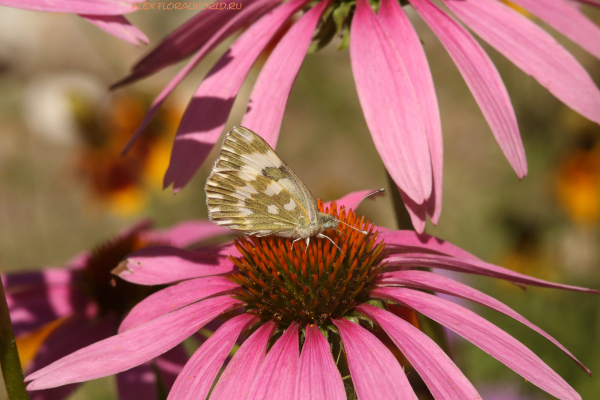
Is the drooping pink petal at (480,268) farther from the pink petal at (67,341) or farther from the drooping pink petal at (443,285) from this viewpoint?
the pink petal at (67,341)

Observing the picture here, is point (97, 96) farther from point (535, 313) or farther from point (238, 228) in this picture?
point (535, 313)

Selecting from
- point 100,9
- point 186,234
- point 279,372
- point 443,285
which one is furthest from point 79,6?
point 186,234

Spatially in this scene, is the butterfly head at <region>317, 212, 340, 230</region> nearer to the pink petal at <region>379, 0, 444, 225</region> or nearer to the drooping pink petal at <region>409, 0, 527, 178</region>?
the pink petal at <region>379, 0, 444, 225</region>

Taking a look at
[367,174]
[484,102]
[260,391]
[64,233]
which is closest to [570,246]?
[367,174]

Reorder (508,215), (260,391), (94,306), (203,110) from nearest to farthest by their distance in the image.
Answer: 1. (260,391)
2. (203,110)
3. (94,306)
4. (508,215)

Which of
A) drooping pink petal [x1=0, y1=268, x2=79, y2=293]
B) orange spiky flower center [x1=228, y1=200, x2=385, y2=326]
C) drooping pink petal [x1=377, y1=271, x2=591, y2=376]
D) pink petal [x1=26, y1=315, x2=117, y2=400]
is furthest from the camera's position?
drooping pink petal [x1=0, y1=268, x2=79, y2=293]

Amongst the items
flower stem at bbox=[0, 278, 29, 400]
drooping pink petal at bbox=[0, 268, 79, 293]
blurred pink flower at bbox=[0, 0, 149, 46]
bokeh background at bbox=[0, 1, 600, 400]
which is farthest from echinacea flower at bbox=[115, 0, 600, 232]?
bokeh background at bbox=[0, 1, 600, 400]
